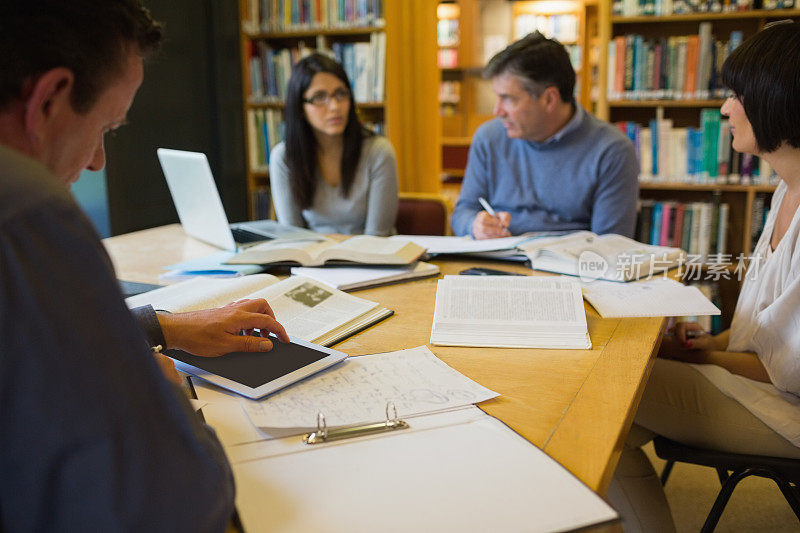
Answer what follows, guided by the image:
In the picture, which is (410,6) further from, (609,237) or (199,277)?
(199,277)

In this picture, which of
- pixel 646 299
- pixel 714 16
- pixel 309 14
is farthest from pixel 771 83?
pixel 309 14

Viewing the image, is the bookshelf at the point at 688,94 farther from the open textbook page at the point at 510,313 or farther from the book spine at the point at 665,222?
the open textbook page at the point at 510,313

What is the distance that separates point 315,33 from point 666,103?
5.81 feet

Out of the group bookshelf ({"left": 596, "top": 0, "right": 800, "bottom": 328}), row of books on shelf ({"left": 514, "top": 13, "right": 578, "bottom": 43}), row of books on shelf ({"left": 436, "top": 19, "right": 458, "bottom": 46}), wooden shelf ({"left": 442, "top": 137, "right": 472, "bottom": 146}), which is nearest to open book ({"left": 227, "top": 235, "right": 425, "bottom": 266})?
bookshelf ({"left": 596, "top": 0, "right": 800, "bottom": 328})

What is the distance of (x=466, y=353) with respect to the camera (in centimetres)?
112

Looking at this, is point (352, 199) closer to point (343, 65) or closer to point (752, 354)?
point (343, 65)

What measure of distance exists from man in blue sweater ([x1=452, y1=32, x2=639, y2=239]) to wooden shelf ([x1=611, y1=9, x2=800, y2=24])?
0.96 m

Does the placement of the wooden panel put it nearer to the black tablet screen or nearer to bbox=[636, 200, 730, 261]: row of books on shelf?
bbox=[636, 200, 730, 261]: row of books on shelf

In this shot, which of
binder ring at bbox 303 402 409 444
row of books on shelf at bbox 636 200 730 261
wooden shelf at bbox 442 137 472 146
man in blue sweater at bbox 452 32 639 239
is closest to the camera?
binder ring at bbox 303 402 409 444

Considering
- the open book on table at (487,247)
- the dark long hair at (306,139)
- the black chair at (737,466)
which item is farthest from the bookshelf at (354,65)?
the black chair at (737,466)

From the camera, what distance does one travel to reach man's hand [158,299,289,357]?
1.02 m

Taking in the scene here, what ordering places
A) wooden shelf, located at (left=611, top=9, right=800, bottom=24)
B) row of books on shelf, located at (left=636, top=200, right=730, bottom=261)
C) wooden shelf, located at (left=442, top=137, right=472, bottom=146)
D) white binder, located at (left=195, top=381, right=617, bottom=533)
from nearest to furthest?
white binder, located at (left=195, top=381, right=617, bottom=533) < wooden shelf, located at (left=611, top=9, right=800, bottom=24) < row of books on shelf, located at (left=636, top=200, right=730, bottom=261) < wooden shelf, located at (left=442, top=137, right=472, bottom=146)

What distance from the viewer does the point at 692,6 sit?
304 centimetres

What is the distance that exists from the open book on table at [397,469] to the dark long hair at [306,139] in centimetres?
174
